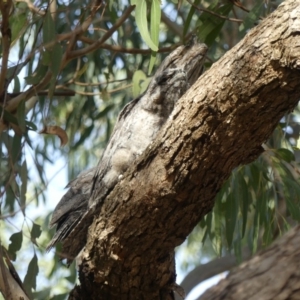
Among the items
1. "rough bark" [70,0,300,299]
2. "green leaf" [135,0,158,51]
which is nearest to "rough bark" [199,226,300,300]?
"rough bark" [70,0,300,299]

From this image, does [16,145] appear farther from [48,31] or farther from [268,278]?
[268,278]

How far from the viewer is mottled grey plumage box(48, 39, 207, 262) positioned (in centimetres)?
246

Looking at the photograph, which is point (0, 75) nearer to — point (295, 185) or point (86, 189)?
point (86, 189)

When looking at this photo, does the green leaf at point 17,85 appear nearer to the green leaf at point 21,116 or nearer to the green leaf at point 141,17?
the green leaf at point 21,116

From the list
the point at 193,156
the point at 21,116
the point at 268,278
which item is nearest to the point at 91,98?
the point at 21,116

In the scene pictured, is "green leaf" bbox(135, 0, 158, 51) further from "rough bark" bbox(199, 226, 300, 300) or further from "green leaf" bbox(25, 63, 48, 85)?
"rough bark" bbox(199, 226, 300, 300)

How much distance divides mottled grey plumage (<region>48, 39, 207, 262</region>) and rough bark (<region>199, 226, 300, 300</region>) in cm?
109

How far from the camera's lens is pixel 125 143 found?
256 cm

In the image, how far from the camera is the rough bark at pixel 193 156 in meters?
1.93

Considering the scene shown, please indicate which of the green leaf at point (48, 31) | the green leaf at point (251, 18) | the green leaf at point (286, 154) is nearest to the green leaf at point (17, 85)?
the green leaf at point (48, 31)

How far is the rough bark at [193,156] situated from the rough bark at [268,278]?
0.72 meters

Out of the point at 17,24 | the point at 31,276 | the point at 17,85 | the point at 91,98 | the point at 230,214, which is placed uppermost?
the point at 91,98

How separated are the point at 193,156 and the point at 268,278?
2.68ft

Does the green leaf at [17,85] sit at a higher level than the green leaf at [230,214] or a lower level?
higher
